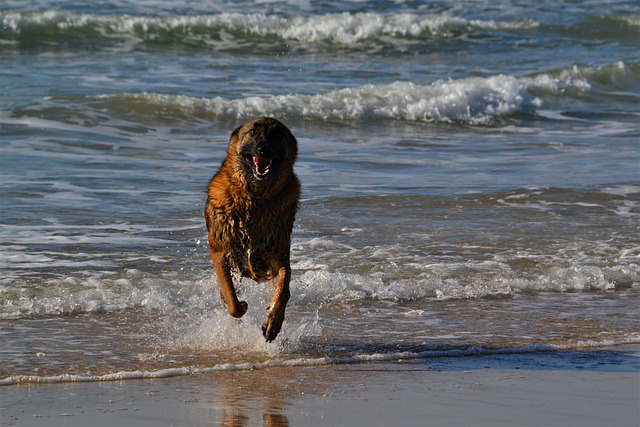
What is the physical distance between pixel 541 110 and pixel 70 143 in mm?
8138

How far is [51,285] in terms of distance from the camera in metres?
7.78

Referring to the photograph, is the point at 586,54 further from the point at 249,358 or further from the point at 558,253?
the point at 249,358

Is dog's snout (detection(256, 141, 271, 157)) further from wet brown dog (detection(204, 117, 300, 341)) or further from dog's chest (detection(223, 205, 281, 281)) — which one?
dog's chest (detection(223, 205, 281, 281))

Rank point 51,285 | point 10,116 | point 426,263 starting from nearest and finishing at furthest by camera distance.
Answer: point 51,285
point 426,263
point 10,116

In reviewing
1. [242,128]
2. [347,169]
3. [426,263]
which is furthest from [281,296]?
[347,169]

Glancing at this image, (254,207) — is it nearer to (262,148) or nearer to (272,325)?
(262,148)

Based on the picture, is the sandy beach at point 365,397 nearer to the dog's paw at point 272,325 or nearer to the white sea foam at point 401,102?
the dog's paw at point 272,325

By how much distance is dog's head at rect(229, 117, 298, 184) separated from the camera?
6.54 m

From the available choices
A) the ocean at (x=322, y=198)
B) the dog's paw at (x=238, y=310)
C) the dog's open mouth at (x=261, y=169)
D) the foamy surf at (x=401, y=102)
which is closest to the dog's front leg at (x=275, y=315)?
the ocean at (x=322, y=198)

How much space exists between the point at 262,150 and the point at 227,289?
33.1 inches

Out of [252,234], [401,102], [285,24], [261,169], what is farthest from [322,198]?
[285,24]

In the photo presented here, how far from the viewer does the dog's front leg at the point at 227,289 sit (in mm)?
6656

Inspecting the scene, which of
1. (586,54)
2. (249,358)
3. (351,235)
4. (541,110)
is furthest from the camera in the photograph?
(586,54)

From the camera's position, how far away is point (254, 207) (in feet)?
22.0
